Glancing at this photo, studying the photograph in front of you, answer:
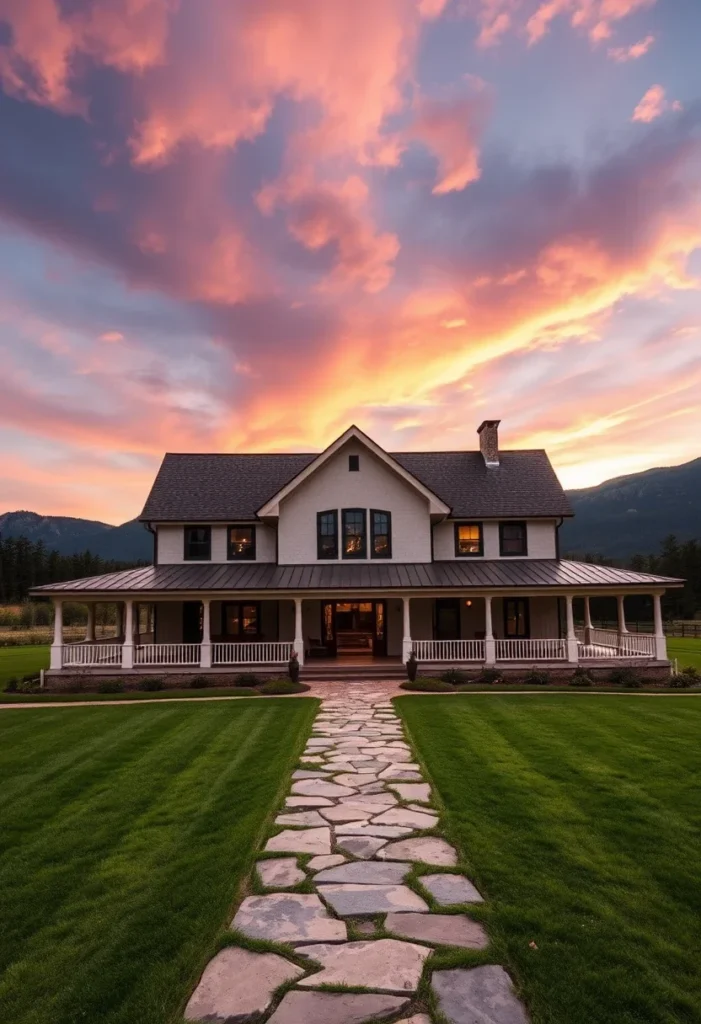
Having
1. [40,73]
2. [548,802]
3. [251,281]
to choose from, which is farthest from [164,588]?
[548,802]

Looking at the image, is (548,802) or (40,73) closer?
(548,802)

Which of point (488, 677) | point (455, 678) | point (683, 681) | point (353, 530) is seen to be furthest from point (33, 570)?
point (683, 681)

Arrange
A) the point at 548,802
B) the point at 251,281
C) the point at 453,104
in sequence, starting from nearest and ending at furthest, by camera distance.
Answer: the point at 548,802 < the point at 453,104 < the point at 251,281

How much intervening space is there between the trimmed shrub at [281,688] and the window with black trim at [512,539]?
10.6 meters

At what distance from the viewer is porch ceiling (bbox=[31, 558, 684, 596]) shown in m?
20.2

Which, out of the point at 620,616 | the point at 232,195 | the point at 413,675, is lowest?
the point at 413,675

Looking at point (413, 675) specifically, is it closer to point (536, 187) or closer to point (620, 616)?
point (620, 616)

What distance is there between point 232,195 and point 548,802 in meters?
17.4

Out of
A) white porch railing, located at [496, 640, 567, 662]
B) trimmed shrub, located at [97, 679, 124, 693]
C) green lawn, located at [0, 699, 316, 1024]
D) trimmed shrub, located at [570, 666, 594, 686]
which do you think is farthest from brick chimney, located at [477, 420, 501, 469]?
green lawn, located at [0, 699, 316, 1024]

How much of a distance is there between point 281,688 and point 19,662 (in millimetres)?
17636

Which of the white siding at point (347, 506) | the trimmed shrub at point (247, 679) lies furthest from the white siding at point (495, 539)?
the trimmed shrub at point (247, 679)

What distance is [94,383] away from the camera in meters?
25.8

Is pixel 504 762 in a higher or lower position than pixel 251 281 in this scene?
lower

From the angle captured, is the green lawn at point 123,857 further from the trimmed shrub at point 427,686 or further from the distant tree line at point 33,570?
the distant tree line at point 33,570
